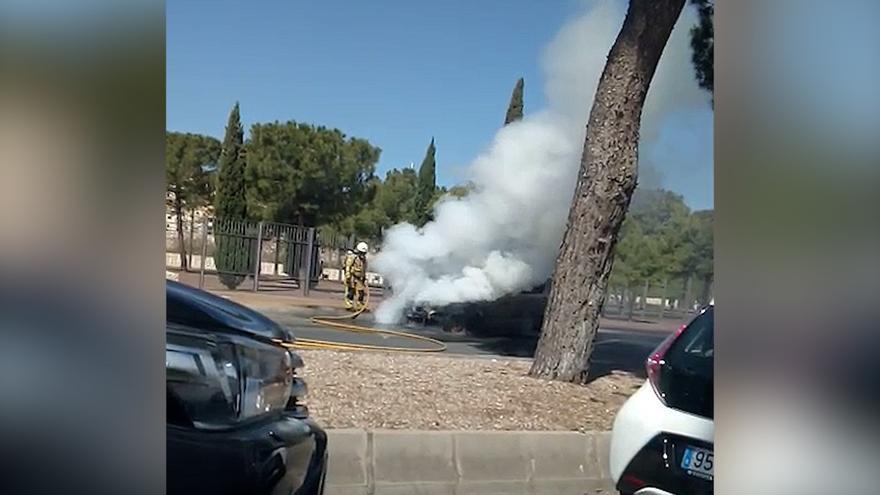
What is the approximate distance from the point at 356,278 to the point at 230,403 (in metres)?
0.37

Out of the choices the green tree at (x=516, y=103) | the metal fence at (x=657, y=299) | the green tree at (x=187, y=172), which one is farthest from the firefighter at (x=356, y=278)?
the metal fence at (x=657, y=299)

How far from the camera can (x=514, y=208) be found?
191 centimetres

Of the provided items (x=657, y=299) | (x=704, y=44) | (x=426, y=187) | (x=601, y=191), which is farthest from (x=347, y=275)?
(x=704, y=44)

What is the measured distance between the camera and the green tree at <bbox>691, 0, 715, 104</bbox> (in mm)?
2018

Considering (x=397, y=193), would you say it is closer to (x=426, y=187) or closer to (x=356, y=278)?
(x=426, y=187)

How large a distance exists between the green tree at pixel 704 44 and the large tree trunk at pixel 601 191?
0.07 m

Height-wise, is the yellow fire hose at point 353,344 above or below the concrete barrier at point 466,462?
above

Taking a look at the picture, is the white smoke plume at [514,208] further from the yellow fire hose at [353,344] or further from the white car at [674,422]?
the white car at [674,422]

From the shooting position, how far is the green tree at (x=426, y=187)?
1831mm

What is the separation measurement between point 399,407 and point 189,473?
434mm

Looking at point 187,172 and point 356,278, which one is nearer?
point 187,172

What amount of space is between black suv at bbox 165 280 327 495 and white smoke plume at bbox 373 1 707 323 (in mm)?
258

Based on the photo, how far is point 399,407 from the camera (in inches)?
72.0
